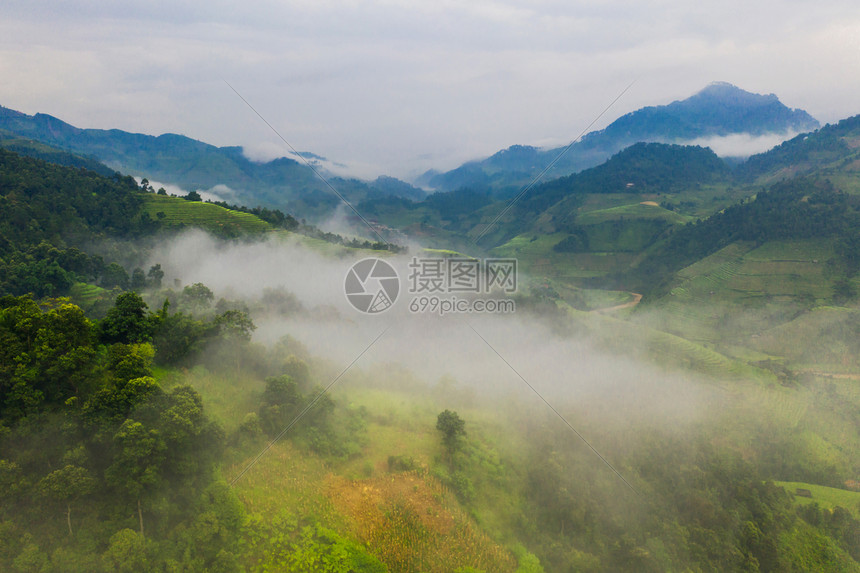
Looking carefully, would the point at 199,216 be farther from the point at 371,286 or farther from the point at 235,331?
the point at 235,331

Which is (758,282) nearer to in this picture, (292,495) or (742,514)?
(742,514)

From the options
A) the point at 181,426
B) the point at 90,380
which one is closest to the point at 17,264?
the point at 90,380

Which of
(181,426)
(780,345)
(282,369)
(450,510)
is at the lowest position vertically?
(780,345)

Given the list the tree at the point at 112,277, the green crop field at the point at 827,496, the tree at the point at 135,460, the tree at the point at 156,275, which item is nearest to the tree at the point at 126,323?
the tree at the point at 135,460

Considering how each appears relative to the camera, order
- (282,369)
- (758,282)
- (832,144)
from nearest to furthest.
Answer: (282,369)
(758,282)
(832,144)

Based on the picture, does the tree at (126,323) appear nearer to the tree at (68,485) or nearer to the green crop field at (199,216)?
the tree at (68,485)

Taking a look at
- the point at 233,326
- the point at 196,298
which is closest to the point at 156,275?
the point at 196,298
